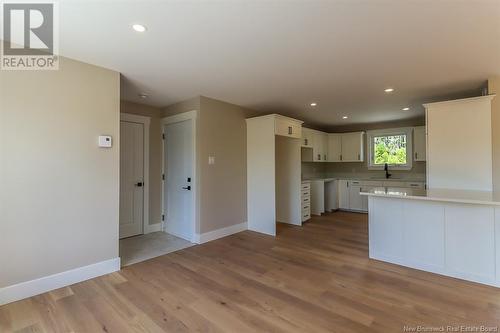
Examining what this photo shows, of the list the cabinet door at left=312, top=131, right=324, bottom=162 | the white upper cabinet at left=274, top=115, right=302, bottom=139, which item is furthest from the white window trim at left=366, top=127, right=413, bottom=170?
the white upper cabinet at left=274, top=115, right=302, bottom=139

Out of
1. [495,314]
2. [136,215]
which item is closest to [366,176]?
[495,314]

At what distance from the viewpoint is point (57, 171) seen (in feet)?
8.39

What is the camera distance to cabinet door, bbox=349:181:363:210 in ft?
21.3

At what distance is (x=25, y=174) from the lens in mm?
2371

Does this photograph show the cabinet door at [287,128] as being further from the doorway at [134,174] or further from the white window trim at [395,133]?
the white window trim at [395,133]

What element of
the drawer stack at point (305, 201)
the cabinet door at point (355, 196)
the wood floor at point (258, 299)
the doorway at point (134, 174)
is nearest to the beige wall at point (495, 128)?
the wood floor at point (258, 299)

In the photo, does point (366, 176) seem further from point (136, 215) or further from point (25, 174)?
point (25, 174)

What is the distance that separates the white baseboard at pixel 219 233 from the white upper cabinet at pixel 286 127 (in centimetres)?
193

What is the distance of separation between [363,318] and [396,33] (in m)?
2.48

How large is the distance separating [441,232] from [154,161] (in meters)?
4.58

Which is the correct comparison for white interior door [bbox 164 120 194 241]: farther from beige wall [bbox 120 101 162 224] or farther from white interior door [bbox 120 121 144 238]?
white interior door [bbox 120 121 144 238]

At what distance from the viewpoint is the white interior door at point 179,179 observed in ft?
13.7

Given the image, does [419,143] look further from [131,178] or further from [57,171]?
[57,171]

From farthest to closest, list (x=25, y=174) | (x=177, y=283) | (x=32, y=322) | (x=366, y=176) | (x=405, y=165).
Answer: (x=366, y=176) → (x=405, y=165) → (x=177, y=283) → (x=25, y=174) → (x=32, y=322)
